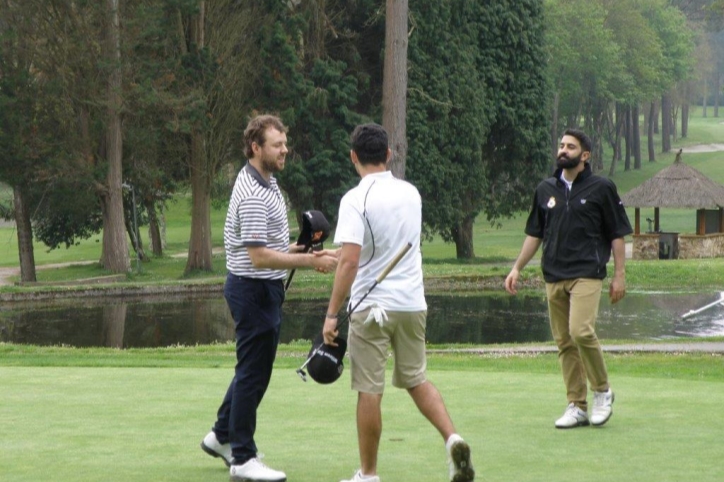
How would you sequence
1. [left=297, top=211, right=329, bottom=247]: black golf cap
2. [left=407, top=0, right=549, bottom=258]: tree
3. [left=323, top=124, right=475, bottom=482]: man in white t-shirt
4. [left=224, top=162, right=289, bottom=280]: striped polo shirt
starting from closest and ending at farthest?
1. [left=323, top=124, right=475, bottom=482]: man in white t-shirt
2. [left=224, top=162, right=289, bottom=280]: striped polo shirt
3. [left=297, top=211, right=329, bottom=247]: black golf cap
4. [left=407, top=0, right=549, bottom=258]: tree

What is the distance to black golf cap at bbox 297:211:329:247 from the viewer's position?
7055 mm

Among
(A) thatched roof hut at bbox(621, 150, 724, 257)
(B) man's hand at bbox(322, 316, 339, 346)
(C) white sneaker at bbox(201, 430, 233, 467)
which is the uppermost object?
(B) man's hand at bbox(322, 316, 339, 346)

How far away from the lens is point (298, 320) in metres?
25.1

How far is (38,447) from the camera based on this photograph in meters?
7.45

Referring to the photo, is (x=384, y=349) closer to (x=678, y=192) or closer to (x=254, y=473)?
(x=254, y=473)

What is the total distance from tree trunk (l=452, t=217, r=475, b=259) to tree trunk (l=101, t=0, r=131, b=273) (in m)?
12.4

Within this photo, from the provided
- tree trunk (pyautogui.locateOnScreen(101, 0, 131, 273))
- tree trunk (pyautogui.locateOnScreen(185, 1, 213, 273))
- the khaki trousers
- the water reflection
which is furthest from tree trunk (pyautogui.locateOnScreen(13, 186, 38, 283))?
the khaki trousers

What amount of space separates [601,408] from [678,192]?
117 ft

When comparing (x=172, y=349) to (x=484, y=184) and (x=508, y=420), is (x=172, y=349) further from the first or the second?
(x=484, y=184)

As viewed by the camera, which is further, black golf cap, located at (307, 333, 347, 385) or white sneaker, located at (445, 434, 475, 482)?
black golf cap, located at (307, 333, 347, 385)

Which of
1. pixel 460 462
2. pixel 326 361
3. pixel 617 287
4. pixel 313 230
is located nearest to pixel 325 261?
pixel 313 230

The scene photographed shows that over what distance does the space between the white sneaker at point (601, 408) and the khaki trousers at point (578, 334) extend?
0.05 meters

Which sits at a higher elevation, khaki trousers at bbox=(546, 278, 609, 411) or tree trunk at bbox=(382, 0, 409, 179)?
tree trunk at bbox=(382, 0, 409, 179)

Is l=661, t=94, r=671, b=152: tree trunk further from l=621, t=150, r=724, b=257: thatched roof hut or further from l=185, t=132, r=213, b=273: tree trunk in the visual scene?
l=185, t=132, r=213, b=273: tree trunk
